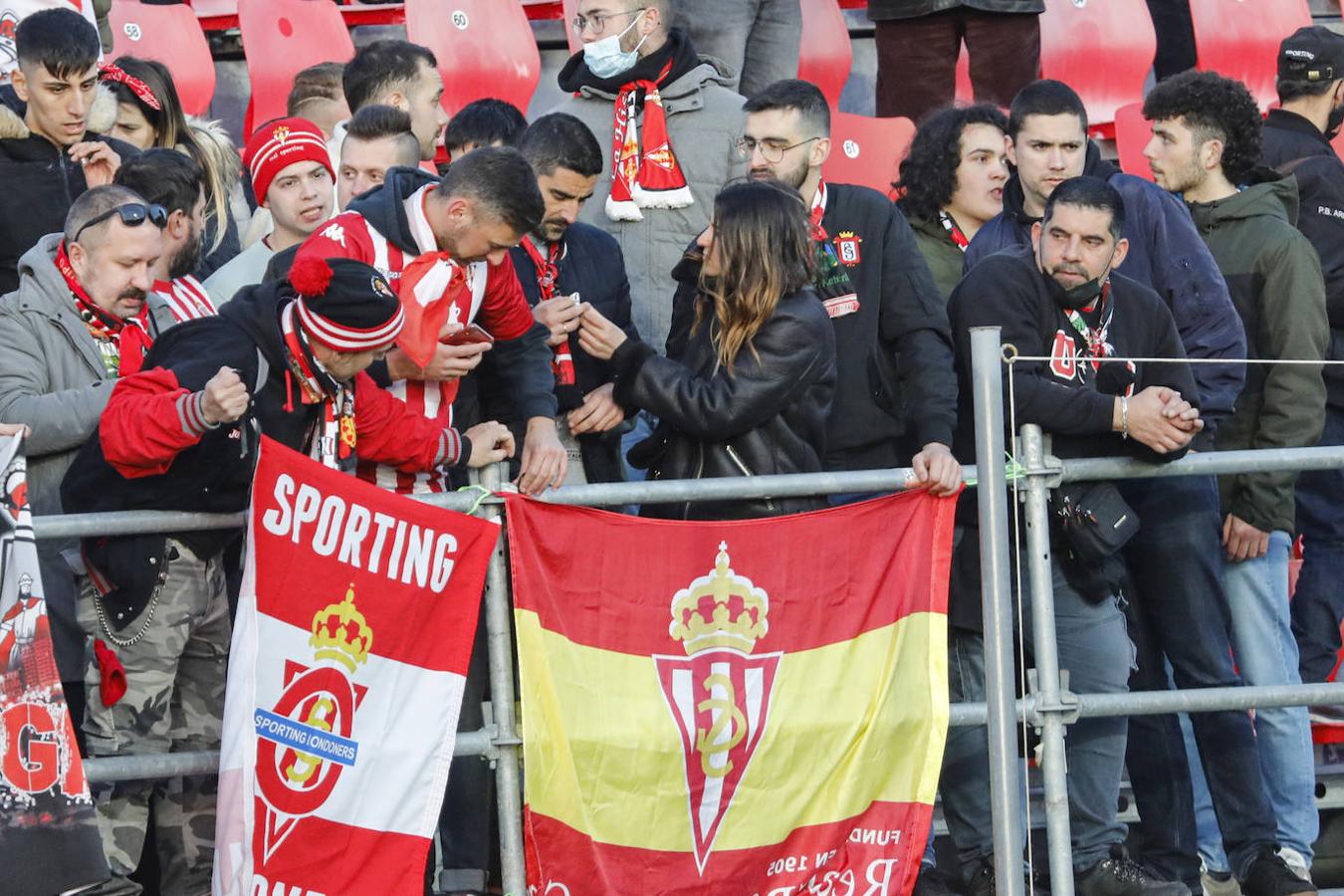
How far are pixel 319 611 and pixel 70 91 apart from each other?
216 cm

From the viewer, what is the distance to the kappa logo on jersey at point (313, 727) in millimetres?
4348

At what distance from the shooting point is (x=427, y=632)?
4.58 metres

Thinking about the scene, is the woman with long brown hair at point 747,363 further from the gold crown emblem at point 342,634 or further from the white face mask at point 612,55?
the white face mask at point 612,55

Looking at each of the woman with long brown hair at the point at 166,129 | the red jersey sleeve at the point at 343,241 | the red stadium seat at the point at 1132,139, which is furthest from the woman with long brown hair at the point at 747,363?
the red stadium seat at the point at 1132,139

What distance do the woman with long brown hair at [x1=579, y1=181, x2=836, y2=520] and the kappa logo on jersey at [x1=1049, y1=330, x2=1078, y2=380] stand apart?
62 cm

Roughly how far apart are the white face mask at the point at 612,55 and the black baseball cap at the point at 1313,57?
8.19 feet

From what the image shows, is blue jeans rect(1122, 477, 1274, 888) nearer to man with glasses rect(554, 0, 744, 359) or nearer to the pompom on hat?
man with glasses rect(554, 0, 744, 359)

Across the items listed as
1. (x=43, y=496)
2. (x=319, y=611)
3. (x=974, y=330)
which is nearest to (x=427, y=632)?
(x=319, y=611)

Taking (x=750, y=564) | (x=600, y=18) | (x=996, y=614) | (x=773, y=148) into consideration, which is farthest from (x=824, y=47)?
(x=996, y=614)

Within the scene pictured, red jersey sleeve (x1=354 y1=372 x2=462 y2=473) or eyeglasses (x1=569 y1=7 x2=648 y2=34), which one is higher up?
eyeglasses (x1=569 y1=7 x2=648 y2=34)

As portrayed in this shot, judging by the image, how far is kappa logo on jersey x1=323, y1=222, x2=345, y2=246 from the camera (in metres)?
4.70

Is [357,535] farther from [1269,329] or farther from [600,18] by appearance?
[1269,329]

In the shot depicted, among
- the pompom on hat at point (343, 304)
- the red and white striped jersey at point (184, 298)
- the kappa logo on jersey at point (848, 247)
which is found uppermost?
the kappa logo on jersey at point (848, 247)

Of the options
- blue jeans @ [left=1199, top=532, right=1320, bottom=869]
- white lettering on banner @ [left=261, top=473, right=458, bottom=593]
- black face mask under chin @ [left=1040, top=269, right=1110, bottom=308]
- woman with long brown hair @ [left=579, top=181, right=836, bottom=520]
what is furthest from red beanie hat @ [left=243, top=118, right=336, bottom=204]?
blue jeans @ [left=1199, top=532, right=1320, bottom=869]
